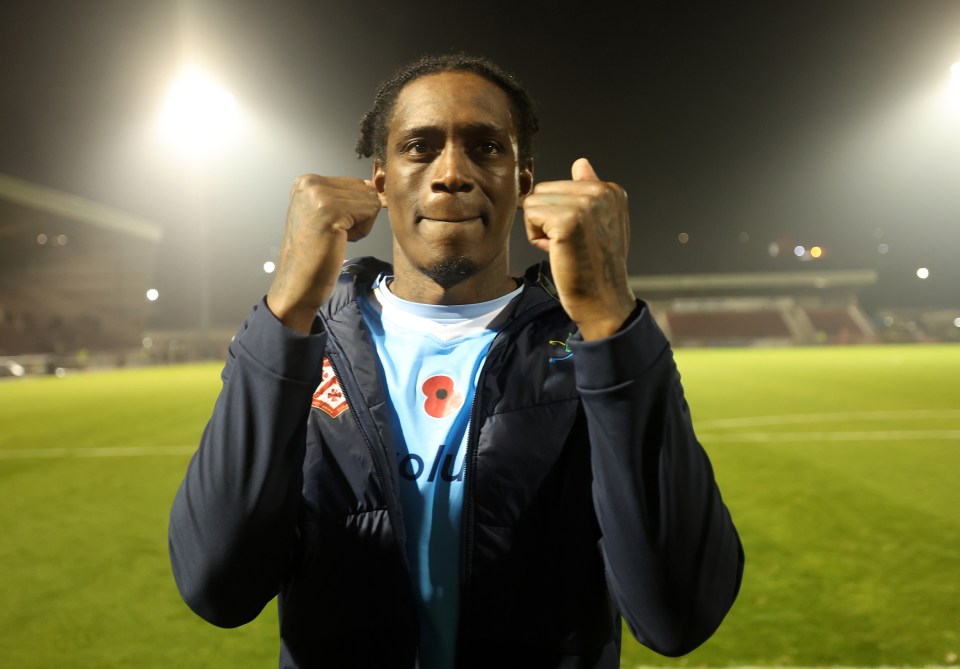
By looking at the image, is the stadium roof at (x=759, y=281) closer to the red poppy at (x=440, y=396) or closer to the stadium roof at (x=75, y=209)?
the stadium roof at (x=75, y=209)

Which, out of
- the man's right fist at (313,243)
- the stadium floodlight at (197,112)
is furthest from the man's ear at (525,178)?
the stadium floodlight at (197,112)

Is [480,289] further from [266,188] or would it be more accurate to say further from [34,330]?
[34,330]

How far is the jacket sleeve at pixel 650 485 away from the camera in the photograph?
1.29 metres

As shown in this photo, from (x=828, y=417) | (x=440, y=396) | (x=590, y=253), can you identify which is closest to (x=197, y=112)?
(x=828, y=417)

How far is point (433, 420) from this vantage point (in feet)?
5.46

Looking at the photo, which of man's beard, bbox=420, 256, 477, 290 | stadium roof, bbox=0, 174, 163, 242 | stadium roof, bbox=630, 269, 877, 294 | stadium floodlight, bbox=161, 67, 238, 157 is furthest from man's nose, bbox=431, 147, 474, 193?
stadium roof, bbox=630, 269, 877, 294

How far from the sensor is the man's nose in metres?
1.57

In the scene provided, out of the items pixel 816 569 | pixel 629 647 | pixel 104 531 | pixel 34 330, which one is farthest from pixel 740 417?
pixel 34 330

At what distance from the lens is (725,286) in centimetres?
5844

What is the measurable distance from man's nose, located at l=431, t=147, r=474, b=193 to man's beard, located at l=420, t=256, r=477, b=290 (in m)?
0.16

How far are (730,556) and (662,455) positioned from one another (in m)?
0.32

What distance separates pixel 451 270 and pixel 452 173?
225 mm

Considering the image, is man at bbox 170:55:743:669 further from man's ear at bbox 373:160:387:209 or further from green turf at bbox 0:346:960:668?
green turf at bbox 0:346:960:668

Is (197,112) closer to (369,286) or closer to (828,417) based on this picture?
(828,417)
